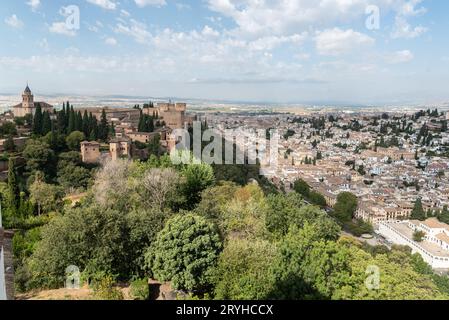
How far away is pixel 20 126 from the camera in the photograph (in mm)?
17859

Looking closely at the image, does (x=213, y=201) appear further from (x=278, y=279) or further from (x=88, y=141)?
(x=88, y=141)

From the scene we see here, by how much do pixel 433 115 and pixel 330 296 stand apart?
166 feet

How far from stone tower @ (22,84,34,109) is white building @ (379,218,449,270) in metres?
19.6

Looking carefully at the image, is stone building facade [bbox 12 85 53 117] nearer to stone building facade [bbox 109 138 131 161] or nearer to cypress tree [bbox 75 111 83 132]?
cypress tree [bbox 75 111 83 132]

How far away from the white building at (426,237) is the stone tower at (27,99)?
19.6 meters

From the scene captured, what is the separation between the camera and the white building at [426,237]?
50.7ft

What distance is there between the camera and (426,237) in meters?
16.9

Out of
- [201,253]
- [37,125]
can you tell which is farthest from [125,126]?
[201,253]

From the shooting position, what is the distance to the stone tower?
19.2m

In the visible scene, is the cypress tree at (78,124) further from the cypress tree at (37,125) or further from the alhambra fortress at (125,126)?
the cypress tree at (37,125)

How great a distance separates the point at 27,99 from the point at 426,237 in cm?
2058

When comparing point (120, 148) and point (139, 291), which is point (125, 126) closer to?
point (120, 148)
